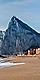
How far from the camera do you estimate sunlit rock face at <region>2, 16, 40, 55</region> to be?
2773cm

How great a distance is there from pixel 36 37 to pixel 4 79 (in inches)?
834

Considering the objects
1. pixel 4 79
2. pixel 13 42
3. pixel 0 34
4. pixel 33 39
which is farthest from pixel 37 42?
pixel 4 79

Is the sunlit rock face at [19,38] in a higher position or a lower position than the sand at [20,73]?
higher

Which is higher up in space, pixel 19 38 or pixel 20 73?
pixel 19 38

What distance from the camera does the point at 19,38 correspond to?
93.2ft

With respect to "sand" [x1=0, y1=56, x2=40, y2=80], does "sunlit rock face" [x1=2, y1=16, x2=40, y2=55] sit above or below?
above

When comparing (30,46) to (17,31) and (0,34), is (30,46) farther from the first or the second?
(0,34)

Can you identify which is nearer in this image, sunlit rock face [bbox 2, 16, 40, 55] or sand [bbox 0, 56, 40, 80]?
sand [bbox 0, 56, 40, 80]

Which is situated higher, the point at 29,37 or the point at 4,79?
the point at 29,37

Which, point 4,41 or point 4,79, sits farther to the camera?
point 4,41

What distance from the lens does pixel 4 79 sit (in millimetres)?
7297

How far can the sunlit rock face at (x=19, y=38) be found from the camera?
91.0ft

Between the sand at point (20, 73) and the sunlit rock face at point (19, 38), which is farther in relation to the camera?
the sunlit rock face at point (19, 38)

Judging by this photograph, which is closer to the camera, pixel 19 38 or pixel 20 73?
pixel 20 73
